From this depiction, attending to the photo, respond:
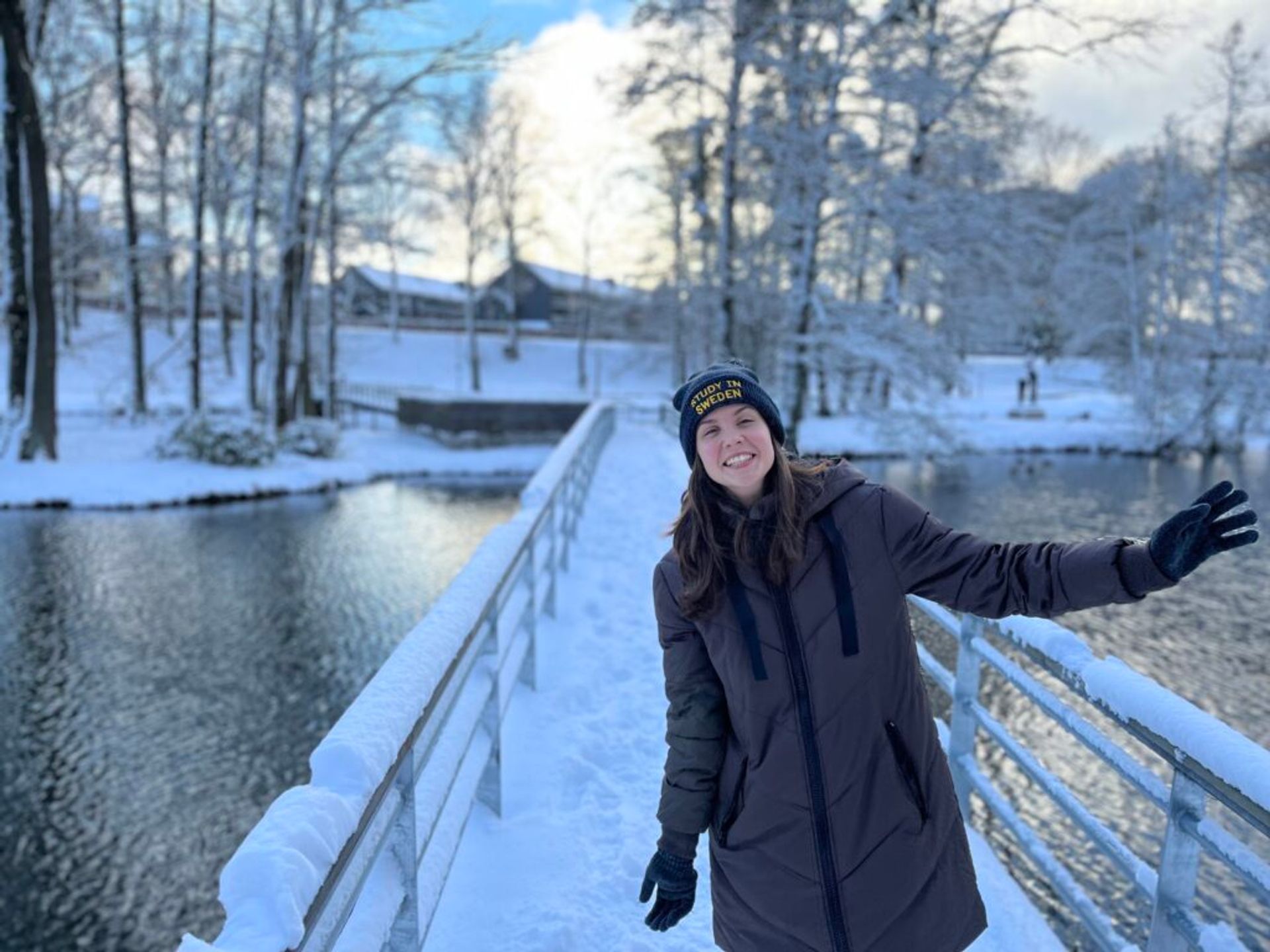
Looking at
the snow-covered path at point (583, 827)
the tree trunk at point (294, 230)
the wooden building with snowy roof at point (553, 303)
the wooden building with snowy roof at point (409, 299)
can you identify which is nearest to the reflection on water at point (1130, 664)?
the snow-covered path at point (583, 827)

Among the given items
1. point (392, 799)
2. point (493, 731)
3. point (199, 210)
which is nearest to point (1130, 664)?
point (493, 731)

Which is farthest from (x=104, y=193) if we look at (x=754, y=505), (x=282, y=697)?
(x=754, y=505)

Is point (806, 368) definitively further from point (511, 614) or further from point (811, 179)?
point (511, 614)

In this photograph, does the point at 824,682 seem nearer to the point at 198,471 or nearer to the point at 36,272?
the point at 198,471

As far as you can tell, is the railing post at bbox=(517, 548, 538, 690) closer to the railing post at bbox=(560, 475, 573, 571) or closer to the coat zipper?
the railing post at bbox=(560, 475, 573, 571)

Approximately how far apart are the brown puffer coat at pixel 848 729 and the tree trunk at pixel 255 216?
68.1ft

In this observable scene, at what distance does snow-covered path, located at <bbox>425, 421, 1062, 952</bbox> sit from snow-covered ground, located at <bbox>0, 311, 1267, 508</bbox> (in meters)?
2.67

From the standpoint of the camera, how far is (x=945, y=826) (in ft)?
6.06

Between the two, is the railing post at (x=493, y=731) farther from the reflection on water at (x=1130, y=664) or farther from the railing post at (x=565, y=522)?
the railing post at (x=565, y=522)

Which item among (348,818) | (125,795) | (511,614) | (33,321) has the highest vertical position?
(33,321)

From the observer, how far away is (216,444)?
19.3 metres

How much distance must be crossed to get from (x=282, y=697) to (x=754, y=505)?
714 cm

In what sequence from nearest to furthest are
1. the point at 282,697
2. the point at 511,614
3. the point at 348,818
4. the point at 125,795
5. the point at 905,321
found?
the point at 348,818, the point at 511,614, the point at 125,795, the point at 282,697, the point at 905,321

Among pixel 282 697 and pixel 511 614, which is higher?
pixel 511 614
